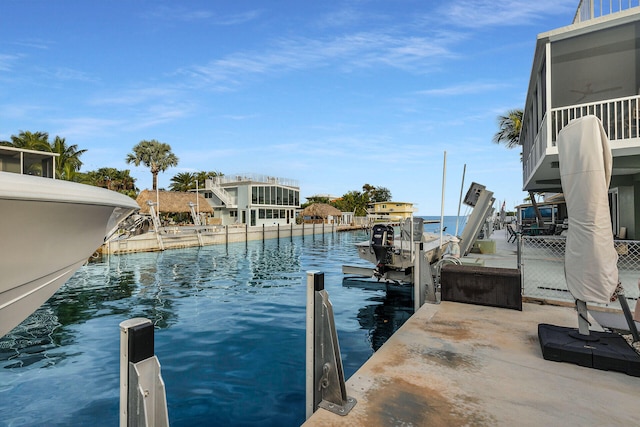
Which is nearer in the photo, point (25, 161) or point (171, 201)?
point (25, 161)

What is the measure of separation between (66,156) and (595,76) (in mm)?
43427

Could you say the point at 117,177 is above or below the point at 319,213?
above

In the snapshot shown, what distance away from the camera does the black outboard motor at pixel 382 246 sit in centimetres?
1088

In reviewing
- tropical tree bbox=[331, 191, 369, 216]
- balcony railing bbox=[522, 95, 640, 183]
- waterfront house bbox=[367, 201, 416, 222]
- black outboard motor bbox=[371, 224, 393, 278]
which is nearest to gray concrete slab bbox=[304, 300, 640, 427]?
balcony railing bbox=[522, 95, 640, 183]

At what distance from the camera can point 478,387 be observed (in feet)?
10.0

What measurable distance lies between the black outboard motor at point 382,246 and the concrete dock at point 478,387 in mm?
6257

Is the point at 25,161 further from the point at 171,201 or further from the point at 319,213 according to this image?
the point at 319,213

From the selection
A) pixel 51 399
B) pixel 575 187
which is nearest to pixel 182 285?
pixel 51 399

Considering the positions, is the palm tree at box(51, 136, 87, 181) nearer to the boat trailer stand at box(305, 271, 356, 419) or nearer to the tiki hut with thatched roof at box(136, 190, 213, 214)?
the tiki hut with thatched roof at box(136, 190, 213, 214)

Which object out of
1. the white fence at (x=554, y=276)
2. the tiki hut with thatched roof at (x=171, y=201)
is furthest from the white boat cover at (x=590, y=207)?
the tiki hut with thatched roof at (x=171, y=201)

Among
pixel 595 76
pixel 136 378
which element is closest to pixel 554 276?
pixel 595 76

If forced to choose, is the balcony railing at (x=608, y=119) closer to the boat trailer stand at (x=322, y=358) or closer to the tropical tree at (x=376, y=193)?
the boat trailer stand at (x=322, y=358)

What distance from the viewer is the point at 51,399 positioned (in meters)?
4.76

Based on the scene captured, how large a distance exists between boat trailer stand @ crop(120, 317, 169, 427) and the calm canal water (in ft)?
10.2
